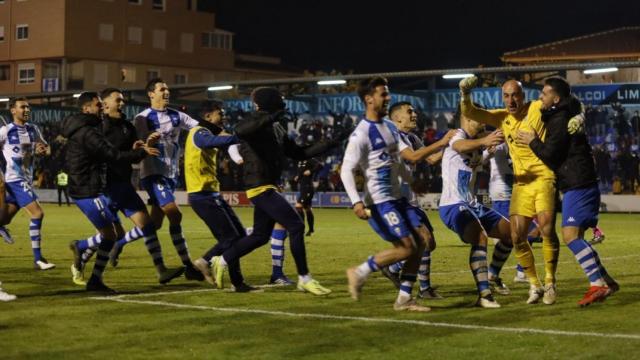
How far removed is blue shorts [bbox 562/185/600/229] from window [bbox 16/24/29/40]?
8738 cm

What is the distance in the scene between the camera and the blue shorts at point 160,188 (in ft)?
45.6

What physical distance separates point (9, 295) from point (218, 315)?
273 centimetres

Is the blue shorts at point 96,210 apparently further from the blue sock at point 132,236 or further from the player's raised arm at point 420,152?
the player's raised arm at point 420,152

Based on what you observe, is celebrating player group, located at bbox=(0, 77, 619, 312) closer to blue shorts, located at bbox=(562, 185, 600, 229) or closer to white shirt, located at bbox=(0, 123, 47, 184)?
blue shorts, located at bbox=(562, 185, 600, 229)

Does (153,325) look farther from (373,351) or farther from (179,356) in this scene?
(373,351)

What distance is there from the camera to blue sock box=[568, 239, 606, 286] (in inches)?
428

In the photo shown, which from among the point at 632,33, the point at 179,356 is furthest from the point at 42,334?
the point at 632,33

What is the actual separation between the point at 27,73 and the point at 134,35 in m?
10.00

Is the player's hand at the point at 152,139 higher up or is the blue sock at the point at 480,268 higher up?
the player's hand at the point at 152,139

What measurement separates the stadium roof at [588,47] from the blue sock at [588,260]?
64401 mm

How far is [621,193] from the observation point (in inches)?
1506

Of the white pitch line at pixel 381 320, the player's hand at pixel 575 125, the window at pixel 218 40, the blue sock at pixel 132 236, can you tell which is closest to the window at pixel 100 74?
the window at pixel 218 40

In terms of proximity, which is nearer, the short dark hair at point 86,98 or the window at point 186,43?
the short dark hair at point 86,98

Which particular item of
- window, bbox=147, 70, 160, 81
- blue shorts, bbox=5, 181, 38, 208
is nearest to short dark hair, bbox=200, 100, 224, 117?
blue shorts, bbox=5, 181, 38, 208
